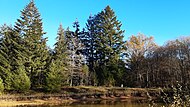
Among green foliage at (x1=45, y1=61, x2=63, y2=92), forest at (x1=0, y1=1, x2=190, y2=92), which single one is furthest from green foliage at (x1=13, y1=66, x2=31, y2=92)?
green foliage at (x1=45, y1=61, x2=63, y2=92)

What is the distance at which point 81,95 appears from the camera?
41125 mm

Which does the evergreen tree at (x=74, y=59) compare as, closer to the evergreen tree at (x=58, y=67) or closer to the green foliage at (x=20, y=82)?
the evergreen tree at (x=58, y=67)

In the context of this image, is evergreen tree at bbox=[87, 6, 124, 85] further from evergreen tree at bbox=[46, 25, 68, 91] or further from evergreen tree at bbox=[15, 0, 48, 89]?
evergreen tree at bbox=[15, 0, 48, 89]

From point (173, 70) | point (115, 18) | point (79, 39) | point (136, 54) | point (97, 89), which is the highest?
point (115, 18)

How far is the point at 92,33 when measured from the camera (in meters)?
56.7

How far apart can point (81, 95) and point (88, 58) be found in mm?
15145

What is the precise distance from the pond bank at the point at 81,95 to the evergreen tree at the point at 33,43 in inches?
197

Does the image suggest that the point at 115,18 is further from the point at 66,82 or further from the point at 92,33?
the point at 66,82

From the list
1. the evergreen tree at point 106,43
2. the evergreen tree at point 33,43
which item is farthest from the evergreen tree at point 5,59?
the evergreen tree at point 106,43

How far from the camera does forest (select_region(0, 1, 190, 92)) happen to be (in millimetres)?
43250

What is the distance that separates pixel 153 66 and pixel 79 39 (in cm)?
1697

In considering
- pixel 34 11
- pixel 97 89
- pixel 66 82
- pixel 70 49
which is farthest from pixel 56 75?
pixel 34 11

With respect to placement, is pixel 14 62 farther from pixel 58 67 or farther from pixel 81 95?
pixel 81 95

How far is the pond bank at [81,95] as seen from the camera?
121 feet
